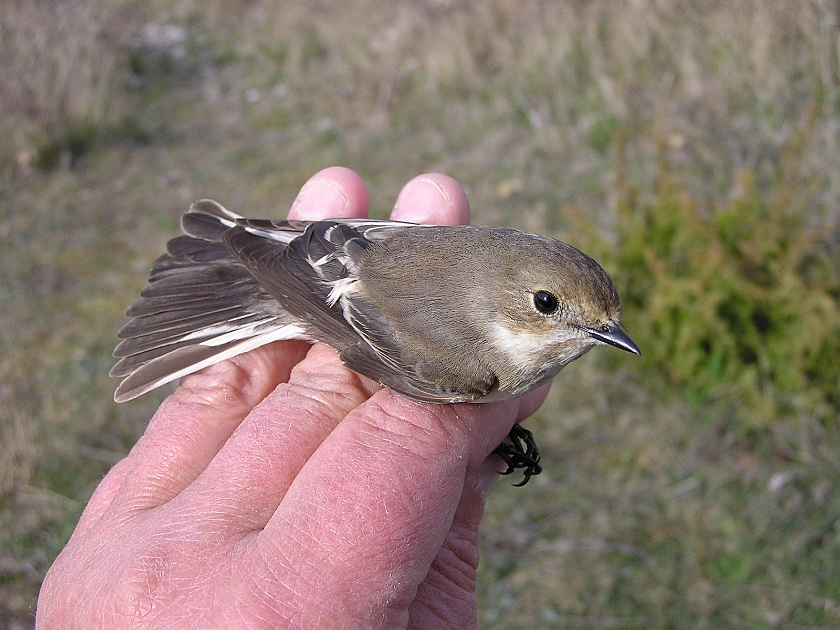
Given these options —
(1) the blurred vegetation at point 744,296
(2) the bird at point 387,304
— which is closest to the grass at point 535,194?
(1) the blurred vegetation at point 744,296

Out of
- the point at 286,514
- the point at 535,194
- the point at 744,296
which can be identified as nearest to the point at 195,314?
the point at 286,514

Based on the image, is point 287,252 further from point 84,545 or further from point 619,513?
point 619,513

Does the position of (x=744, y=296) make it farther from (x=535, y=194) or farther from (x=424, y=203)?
(x=535, y=194)

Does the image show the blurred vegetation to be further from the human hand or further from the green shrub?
the human hand

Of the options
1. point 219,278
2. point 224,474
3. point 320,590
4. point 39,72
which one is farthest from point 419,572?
point 39,72

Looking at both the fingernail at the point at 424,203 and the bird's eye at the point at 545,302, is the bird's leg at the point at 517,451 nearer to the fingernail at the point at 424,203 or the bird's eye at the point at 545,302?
the bird's eye at the point at 545,302

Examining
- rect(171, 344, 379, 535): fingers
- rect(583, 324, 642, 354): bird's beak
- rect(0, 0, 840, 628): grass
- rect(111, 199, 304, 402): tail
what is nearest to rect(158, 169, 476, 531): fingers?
rect(171, 344, 379, 535): fingers
